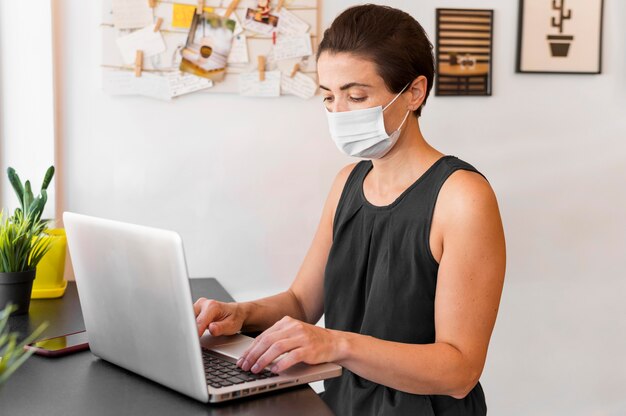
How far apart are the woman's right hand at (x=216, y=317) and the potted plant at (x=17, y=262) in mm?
446

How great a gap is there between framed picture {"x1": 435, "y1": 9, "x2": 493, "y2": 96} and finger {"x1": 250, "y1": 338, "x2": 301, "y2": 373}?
1.30 m

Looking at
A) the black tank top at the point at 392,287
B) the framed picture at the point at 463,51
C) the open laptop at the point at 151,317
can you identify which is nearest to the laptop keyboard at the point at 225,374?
the open laptop at the point at 151,317

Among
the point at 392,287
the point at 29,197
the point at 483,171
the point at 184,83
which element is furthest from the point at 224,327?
the point at 483,171

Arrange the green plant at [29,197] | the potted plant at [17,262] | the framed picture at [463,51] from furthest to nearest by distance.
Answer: the framed picture at [463,51]
the green plant at [29,197]
the potted plant at [17,262]

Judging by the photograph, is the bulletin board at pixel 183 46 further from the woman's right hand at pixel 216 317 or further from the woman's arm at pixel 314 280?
the woman's right hand at pixel 216 317

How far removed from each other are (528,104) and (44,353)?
1.58 m

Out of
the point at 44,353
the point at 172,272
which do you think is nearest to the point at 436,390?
the point at 172,272

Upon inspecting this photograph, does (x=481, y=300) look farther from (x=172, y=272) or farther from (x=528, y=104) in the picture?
(x=528, y=104)

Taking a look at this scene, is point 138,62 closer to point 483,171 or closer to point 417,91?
point 417,91

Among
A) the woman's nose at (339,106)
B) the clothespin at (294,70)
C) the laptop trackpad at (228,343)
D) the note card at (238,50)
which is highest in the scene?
the note card at (238,50)

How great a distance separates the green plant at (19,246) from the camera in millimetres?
1616

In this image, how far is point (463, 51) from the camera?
2.31m

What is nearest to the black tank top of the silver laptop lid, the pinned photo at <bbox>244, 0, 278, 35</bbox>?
the silver laptop lid

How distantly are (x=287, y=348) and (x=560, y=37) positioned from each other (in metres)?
1.58
